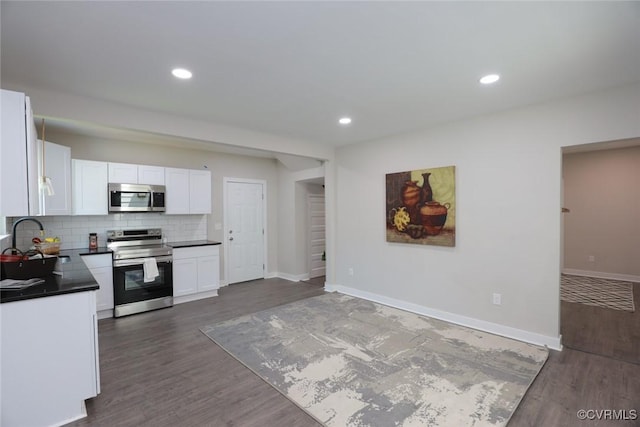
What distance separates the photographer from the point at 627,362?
2.72 meters

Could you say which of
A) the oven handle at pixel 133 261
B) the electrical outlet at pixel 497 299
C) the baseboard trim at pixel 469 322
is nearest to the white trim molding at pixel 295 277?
the baseboard trim at pixel 469 322

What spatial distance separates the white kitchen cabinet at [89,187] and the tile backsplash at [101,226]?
0.37 metres

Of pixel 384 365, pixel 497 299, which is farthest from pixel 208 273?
pixel 497 299

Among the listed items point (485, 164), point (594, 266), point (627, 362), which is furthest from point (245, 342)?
point (594, 266)

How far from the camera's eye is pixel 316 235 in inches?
256

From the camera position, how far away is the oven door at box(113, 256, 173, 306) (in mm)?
4016

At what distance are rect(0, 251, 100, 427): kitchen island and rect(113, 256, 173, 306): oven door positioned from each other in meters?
1.98

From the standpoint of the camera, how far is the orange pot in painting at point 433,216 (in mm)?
3846

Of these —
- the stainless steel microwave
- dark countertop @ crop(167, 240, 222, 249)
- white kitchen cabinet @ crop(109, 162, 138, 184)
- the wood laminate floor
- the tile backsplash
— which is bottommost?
the wood laminate floor

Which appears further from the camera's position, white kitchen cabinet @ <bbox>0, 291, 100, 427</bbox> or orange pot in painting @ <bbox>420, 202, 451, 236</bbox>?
orange pot in painting @ <bbox>420, 202, 451, 236</bbox>

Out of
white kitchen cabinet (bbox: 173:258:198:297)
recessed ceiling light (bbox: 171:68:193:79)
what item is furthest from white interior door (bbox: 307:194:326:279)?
recessed ceiling light (bbox: 171:68:193:79)

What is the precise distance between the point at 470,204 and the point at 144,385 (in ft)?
12.6

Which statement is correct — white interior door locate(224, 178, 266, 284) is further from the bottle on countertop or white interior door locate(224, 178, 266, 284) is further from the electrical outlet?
the electrical outlet

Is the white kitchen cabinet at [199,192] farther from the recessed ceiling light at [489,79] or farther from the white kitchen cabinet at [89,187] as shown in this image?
the recessed ceiling light at [489,79]
